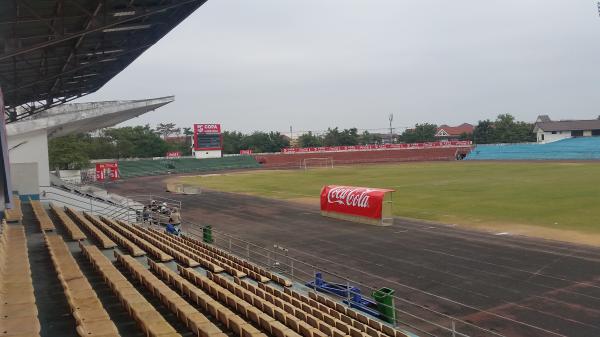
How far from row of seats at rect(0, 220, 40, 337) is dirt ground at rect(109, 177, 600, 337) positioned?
690cm

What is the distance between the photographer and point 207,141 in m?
103

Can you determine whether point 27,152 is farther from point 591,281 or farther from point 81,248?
point 591,281

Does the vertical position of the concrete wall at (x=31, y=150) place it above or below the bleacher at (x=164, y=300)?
above

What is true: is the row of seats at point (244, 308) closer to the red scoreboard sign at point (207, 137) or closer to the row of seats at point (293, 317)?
the row of seats at point (293, 317)

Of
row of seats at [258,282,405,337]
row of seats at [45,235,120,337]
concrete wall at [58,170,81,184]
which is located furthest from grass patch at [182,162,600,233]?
concrete wall at [58,170,81,184]

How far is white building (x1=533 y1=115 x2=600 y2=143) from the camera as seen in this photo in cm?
11469

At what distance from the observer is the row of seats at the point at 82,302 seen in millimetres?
6909

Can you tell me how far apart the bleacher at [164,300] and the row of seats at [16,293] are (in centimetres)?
1

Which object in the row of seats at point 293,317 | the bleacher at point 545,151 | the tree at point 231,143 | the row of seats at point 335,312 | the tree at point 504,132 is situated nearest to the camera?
the row of seats at point 293,317

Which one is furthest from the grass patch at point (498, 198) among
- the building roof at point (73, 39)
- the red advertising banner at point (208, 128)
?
the red advertising banner at point (208, 128)

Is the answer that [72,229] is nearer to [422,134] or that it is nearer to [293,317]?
[293,317]

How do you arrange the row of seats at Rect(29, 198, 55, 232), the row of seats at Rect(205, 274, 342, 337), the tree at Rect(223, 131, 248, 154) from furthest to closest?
the tree at Rect(223, 131, 248, 154), the row of seats at Rect(29, 198, 55, 232), the row of seats at Rect(205, 274, 342, 337)

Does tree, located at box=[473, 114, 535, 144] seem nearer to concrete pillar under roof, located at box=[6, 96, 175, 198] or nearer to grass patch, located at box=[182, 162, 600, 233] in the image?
grass patch, located at box=[182, 162, 600, 233]

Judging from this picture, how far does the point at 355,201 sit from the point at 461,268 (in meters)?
12.7
